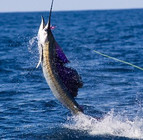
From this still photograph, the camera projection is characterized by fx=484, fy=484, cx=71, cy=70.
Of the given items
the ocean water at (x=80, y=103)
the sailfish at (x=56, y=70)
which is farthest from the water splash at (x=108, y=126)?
the sailfish at (x=56, y=70)

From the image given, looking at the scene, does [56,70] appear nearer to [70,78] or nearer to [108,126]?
[70,78]

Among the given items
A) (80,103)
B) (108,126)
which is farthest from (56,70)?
(80,103)

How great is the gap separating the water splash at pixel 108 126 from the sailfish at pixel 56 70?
475mm

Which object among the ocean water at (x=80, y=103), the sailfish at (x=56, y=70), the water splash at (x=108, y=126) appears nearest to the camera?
the sailfish at (x=56, y=70)

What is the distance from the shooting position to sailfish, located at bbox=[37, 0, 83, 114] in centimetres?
823

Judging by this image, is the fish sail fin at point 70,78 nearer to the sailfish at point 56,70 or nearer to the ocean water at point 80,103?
the sailfish at point 56,70

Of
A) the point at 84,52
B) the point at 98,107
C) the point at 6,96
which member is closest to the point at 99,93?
the point at 98,107

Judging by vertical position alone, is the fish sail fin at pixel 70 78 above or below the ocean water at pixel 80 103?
above

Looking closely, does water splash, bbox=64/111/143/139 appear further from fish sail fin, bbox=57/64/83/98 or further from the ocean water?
fish sail fin, bbox=57/64/83/98

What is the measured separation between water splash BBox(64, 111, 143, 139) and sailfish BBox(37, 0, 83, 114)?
18.7 inches

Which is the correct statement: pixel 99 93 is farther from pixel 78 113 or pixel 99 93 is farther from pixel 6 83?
pixel 78 113

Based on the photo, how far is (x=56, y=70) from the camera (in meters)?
8.52

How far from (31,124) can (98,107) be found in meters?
2.17

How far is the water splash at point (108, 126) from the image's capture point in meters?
9.19
